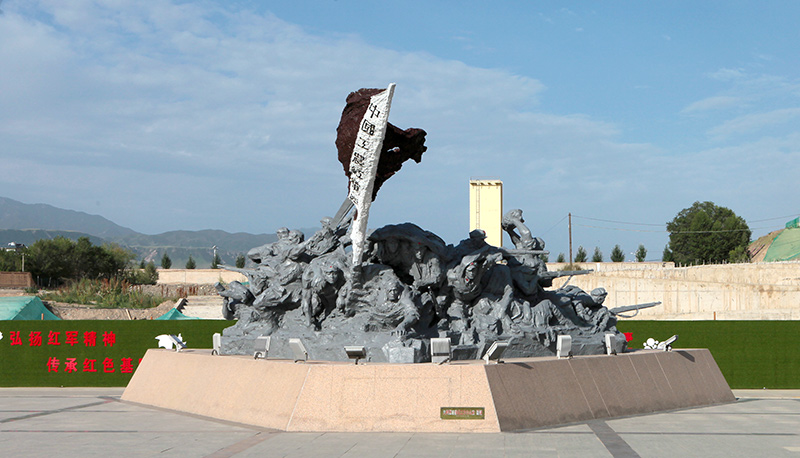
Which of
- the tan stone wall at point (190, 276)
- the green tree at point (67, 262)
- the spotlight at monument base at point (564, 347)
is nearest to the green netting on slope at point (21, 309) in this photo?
A: the spotlight at monument base at point (564, 347)

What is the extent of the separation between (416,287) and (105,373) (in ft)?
25.4

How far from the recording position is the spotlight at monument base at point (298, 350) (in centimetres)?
959

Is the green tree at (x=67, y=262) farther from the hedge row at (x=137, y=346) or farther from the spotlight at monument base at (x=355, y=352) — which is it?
the spotlight at monument base at (x=355, y=352)

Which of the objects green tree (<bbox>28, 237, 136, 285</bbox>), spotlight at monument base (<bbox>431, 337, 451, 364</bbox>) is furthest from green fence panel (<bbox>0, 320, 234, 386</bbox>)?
green tree (<bbox>28, 237, 136, 285</bbox>)

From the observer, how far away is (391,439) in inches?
320

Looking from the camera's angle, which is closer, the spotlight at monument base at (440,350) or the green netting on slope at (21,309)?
the spotlight at monument base at (440,350)

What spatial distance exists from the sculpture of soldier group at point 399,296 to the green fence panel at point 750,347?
3.32 m

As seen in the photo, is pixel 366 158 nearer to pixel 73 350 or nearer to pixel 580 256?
pixel 73 350

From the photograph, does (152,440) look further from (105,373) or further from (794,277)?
(794,277)

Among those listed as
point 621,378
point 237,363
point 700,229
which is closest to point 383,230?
point 237,363

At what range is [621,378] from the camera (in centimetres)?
1055

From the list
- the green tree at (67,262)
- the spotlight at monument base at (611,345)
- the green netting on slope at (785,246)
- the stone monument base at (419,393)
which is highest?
the green netting on slope at (785,246)

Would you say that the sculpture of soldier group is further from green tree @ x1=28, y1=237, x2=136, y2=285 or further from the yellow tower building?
green tree @ x1=28, y1=237, x2=136, y2=285

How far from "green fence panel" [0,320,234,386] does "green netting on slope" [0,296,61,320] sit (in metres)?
6.60
